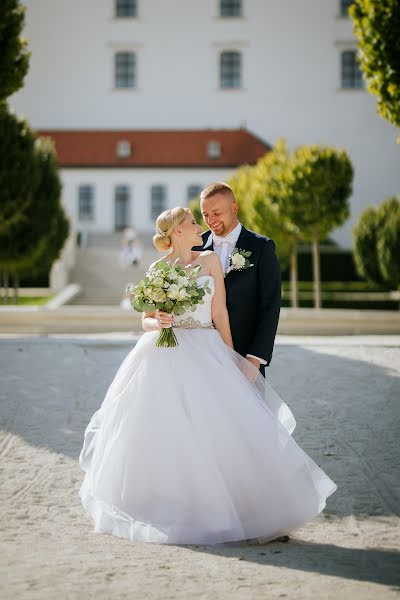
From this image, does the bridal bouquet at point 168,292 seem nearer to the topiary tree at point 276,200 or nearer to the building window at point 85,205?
the topiary tree at point 276,200

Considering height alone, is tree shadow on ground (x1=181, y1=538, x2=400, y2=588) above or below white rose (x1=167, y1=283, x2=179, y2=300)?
below

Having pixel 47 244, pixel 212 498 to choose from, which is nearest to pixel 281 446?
pixel 212 498

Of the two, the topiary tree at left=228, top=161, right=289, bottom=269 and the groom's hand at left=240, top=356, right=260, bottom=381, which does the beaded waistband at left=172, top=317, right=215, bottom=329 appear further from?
the topiary tree at left=228, top=161, right=289, bottom=269

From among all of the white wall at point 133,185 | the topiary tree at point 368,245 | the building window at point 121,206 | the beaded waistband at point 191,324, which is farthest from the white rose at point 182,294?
the building window at point 121,206

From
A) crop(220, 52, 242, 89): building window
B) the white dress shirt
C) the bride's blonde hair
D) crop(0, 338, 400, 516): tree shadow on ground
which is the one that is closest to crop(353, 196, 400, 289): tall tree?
crop(0, 338, 400, 516): tree shadow on ground

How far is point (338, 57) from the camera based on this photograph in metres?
44.4

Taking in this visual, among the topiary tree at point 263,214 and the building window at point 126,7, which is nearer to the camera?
the topiary tree at point 263,214

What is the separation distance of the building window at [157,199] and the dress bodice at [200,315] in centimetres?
3727

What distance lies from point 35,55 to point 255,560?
45.3m

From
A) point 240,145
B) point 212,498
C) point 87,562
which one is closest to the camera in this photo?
point 87,562

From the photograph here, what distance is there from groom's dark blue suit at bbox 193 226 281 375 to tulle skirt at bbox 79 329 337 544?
24 cm

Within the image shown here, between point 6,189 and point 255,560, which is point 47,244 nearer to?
point 6,189

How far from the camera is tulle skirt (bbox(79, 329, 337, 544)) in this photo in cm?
423

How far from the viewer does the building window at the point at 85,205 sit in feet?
137
